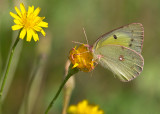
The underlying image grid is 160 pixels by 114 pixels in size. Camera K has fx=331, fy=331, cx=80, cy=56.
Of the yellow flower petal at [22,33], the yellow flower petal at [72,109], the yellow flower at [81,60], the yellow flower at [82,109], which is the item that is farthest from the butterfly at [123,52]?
the yellow flower petal at [22,33]

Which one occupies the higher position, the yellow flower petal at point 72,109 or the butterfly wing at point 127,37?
the butterfly wing at point 127,37

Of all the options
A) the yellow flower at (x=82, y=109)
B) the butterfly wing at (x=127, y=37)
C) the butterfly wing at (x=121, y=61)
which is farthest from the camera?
the butterfly wing at (x=121, y=61)

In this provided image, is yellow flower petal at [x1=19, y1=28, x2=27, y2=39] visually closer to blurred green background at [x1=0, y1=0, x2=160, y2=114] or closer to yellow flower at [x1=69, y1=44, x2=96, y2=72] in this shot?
yellow flower at [x1=69, y1=44, x2=96, y2=72]

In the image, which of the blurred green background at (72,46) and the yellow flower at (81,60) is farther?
the blurred green background at (72,46)

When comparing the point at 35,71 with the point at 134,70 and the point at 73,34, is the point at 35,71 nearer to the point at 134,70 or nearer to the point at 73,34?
the point at 134,70

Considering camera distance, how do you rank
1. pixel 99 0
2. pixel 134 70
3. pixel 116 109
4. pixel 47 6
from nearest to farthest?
1. pixel 134 70
2. pixel 116 109
3. pixel 47 6
4. pixel 99 0

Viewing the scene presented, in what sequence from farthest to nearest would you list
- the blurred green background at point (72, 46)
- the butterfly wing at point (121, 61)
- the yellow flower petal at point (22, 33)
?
the blurred green background at point (72, 46) < the butterfly wing at point (121, 61) < the yellow flower petal at point (22, 33)

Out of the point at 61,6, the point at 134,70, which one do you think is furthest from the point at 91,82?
the point at 134,70

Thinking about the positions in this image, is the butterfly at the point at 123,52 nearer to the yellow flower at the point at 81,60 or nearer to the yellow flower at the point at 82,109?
the yellow flower at the point at 81,60

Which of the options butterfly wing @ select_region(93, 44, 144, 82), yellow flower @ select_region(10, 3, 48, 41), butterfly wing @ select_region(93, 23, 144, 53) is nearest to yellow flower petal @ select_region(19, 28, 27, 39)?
yellow flower @ select_region(10, 3, 48, 41)
